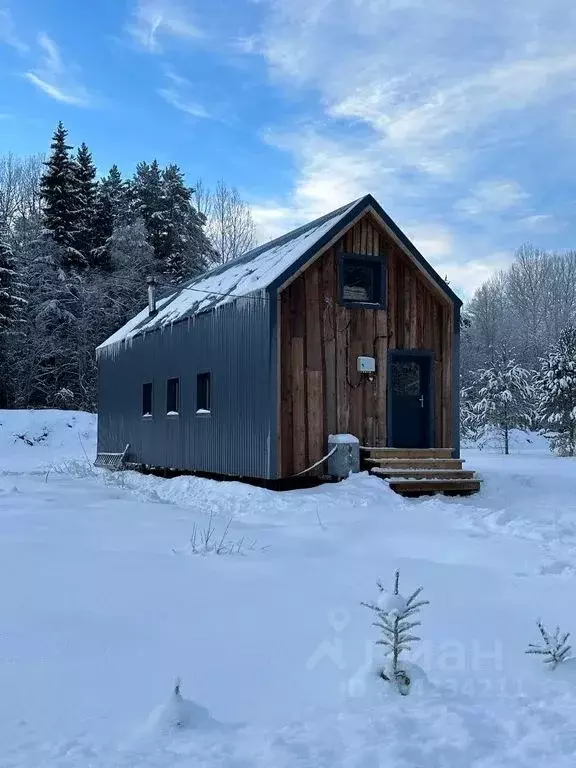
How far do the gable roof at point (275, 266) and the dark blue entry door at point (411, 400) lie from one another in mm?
1581

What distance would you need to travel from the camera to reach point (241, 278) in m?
14.2

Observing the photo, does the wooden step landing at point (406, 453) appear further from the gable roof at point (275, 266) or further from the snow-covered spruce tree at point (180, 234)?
the snow-covered spruce tree at point (180, 234)

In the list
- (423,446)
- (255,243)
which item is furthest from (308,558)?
(255,243)

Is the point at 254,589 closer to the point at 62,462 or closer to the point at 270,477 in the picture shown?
the point at 270,477

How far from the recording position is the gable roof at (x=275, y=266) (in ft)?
40.3

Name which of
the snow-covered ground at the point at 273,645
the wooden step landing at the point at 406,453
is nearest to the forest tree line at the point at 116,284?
the wooden step landing at the point at 406,453

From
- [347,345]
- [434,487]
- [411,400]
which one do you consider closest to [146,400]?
[347,345]

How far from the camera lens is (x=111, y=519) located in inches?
334

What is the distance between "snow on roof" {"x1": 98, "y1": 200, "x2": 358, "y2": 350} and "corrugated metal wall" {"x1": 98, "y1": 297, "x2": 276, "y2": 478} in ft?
0.96

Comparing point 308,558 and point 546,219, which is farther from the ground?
point 546,219

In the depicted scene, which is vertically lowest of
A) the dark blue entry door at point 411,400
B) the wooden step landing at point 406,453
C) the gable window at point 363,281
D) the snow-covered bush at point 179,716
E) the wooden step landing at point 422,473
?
the snow-covered bush at point 179,716

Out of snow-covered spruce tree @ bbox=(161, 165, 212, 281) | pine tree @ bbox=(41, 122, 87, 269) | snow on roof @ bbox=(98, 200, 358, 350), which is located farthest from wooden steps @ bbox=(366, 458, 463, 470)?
snow-covered spruce tree @ bbox=(161, 165, 212, 281)

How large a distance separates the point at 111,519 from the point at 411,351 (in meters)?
7.29

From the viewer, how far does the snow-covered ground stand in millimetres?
2846
